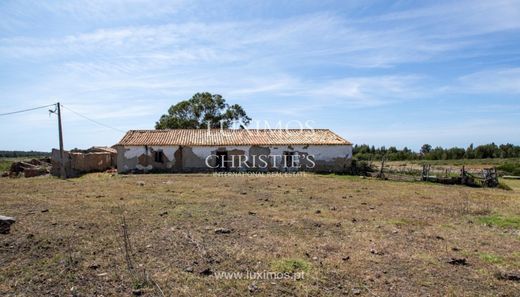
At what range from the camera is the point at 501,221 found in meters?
9.05

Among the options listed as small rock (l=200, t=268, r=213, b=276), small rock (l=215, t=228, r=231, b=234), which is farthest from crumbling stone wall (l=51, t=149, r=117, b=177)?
small rock (l=200, t=268, r=213, b=276)

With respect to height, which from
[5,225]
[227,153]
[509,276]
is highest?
[227,153]

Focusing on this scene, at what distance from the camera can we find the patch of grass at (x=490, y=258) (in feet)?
19.7

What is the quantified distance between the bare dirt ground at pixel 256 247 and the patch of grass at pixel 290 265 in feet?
0.05

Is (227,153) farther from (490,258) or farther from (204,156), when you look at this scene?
(490,258)

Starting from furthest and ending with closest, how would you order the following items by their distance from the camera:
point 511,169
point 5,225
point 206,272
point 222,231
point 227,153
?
point 511,169 → point 227,153 → point 222,231 → point 5,225 → point 206,272

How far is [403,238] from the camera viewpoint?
7406 mm

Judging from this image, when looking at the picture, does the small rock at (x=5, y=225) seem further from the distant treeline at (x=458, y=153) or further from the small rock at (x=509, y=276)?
the distant treeline at (x=458, y=153)

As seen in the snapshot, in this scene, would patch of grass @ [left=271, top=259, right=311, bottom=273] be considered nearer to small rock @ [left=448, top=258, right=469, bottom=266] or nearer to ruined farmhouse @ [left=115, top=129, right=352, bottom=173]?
small rock @ [left=448, top=258, right=469, bottom=266]

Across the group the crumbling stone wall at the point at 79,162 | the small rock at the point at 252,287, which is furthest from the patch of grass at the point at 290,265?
the crumbling stone wall at the point at 79,162

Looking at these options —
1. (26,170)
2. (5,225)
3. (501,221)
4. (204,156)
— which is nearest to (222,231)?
(5,225)

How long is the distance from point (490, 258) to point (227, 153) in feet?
65.1

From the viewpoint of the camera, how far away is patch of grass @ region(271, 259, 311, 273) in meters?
5.48

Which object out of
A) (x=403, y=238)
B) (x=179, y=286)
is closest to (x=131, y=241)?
(x=179, y=286)
